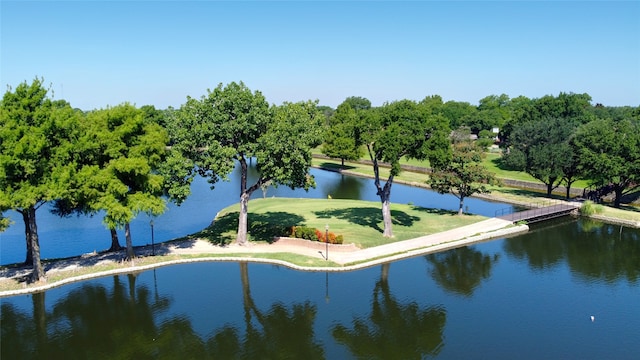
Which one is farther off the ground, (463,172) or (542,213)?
(463,172)

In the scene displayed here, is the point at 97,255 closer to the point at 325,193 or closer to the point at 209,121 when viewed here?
the point at 209,121

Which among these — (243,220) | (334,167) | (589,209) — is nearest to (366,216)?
(243,220)

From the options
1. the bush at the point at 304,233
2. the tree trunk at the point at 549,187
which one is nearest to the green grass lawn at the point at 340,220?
the bush at the point at 304,233

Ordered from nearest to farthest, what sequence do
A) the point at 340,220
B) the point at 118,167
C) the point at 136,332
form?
the point at 136,332
the point at 118,167
the point at 340,220

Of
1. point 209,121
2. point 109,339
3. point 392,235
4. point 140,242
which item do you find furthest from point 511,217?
point 109,339

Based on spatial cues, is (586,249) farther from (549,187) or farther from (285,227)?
(285,227)

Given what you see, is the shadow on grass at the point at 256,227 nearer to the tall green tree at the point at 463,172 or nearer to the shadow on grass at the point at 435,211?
the shadow on grass at the point at 435,211
